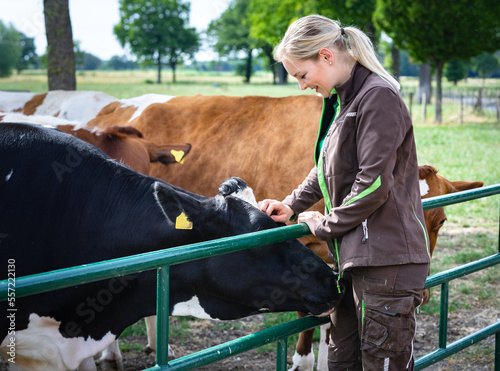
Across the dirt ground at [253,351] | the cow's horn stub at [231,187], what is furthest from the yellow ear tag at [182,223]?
the dirt ground at [253,351]

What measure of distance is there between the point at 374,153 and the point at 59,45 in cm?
548

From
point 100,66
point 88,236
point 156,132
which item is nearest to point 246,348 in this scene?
point 88,236

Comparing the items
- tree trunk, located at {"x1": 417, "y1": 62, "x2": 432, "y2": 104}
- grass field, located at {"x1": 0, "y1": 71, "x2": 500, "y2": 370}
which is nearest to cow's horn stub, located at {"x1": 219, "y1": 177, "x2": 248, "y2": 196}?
grass field, located at {"x1": 0, "y1": 71, "x2": 500, "y2": 370}

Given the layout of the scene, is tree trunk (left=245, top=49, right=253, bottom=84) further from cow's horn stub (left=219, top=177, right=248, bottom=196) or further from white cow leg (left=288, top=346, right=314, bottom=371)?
cow's horn stub (left=219, top=177, right=248, bottom=196)

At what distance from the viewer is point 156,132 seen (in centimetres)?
499

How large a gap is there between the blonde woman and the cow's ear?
0.46 meters

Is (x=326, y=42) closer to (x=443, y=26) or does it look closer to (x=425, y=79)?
(x=443, y=26)

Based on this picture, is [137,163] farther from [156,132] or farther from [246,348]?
[246,348]

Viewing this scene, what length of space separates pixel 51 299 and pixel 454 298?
4057 millimetres

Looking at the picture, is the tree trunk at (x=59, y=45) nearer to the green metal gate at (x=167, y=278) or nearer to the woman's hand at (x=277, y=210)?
the woman's hand at (x=277, y=210)

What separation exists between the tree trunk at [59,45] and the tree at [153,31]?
56.9 metres

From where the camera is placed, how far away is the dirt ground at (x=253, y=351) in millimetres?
3879

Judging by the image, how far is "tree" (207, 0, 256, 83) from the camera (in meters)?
→ 73.8

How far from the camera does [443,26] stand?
20406 millimetres
